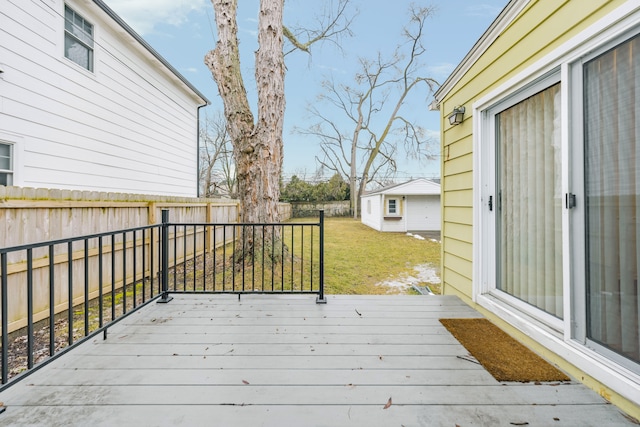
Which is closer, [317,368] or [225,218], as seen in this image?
[317,368]

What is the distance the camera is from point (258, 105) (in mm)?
5141

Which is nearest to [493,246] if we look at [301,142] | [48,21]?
[48,21]

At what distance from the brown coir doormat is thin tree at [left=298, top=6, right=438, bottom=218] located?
17.0 metres

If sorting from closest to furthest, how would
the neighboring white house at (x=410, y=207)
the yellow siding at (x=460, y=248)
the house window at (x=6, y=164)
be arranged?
the yellow siding at (x=460, y=248) → the house window at (x=6, y=164) → the neighboring white house at (x=410, y=207)

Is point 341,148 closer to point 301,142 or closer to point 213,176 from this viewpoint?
point 301,142

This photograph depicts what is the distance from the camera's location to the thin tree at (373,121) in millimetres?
17766

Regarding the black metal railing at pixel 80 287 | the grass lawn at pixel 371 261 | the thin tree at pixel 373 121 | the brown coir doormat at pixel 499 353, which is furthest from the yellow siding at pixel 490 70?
the thin tree at pixel 373 121

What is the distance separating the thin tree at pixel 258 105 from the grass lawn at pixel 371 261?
5.56 ft

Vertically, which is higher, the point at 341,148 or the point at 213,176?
the point at 341,148

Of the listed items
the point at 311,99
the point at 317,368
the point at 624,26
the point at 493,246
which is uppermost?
the point at 311,99

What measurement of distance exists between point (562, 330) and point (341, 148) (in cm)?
2188

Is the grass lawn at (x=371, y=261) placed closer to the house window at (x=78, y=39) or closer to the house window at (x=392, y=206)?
the house window at (x=392, y=206)

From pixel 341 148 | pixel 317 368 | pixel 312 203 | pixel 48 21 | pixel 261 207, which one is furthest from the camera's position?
pixel 341 148

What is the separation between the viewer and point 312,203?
70.6 feet
